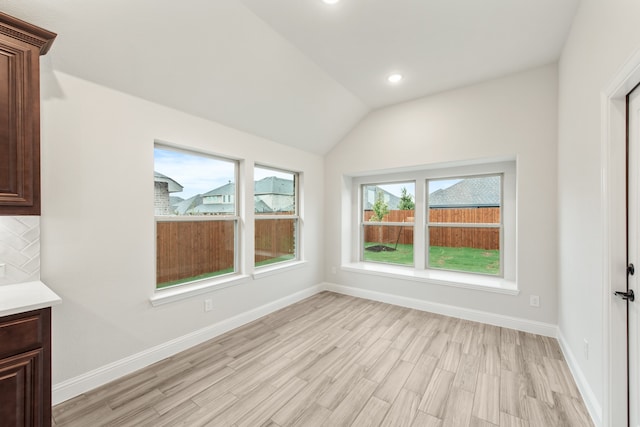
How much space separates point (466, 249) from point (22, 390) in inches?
175

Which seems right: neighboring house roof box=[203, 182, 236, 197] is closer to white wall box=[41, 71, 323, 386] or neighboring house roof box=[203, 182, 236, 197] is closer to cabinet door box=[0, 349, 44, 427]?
white wall box=[41, 71, 323, 386]

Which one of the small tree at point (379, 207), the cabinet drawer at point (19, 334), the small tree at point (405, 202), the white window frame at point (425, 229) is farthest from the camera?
the small tree at point (379, 207)

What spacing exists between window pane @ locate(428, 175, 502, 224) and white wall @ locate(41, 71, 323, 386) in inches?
133

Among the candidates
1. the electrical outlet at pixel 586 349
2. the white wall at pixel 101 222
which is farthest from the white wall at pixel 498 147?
the white wall at pixel 101 222

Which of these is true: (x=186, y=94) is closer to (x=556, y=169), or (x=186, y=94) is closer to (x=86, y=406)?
(x=86, y=406)

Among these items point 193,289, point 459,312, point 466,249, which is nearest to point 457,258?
point 466,249

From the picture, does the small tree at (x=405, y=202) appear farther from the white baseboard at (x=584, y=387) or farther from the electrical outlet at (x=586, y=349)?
the electrical outlet at (x=586, y=349)

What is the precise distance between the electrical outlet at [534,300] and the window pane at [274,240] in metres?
3.12

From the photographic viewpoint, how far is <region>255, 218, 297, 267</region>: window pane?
12.3ft

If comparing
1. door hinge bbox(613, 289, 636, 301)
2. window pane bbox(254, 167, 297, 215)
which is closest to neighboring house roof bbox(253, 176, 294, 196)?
window pane bbox(254, 167, 297, 215)

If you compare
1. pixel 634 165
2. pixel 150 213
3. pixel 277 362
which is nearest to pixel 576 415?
pixel 634 165

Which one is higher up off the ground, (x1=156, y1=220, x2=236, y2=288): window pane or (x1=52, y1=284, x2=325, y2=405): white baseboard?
(x1=156, y1=220, x2=236, y2=288): window pane

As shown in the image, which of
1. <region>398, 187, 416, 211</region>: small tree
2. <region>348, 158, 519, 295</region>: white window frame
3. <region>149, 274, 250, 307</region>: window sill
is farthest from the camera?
<region>398, 187, 416, 211</region>: small tree

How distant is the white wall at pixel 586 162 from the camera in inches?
59.6
